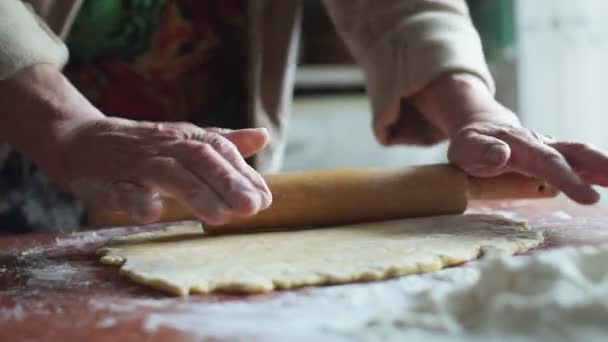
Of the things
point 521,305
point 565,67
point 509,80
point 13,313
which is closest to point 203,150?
point 13,313

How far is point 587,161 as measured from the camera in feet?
3.55

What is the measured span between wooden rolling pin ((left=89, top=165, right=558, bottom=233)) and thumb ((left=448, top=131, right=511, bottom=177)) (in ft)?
0.06

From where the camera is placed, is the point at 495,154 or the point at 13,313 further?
the point at 495,154

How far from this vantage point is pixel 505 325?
2.02ft

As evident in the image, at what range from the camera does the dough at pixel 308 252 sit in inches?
30.9

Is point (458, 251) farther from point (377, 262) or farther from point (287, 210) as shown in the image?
point (287, 210)

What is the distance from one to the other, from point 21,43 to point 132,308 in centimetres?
48

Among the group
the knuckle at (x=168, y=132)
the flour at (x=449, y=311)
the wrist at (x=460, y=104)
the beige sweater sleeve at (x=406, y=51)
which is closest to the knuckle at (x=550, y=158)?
the wrist at (x=460, y=104)

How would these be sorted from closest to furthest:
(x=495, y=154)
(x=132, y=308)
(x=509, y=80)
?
(x=132, y=308) < (x=495, y=154) < (x=509, y=80)

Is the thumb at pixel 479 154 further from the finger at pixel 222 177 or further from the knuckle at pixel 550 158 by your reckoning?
the finger at pixel 222 177

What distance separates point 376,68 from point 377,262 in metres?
0.64

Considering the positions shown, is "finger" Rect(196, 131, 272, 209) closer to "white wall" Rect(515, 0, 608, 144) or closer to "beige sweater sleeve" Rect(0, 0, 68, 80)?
"beige sweater sleeve" Rect(0, 0, 68, 80)

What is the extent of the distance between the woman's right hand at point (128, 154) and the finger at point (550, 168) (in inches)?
14.5

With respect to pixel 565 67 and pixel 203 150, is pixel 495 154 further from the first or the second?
pixel 565 67
